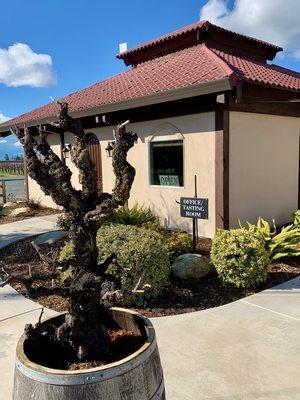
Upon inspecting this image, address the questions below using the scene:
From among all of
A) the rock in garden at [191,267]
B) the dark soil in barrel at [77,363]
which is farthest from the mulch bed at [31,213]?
the dark soil in barrel at [77,363]

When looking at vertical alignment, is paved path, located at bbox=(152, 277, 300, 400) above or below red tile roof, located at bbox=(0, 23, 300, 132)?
below

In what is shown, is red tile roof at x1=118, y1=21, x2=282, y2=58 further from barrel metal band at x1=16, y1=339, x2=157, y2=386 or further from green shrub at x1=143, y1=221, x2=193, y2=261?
barrel metal band at x1=16, y1=339, x2=157, y2=386

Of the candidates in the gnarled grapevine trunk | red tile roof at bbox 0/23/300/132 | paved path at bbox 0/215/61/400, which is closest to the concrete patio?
paved path at bbox 0/215/61/400

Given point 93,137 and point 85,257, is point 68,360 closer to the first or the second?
point 85,257

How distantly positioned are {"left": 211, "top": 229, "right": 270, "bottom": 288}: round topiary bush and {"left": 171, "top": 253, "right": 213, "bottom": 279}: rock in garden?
27cm

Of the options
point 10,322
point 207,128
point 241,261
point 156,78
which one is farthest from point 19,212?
point 241,261

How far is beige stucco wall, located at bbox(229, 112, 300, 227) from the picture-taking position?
8.03 metres

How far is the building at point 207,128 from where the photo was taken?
25.1 ft

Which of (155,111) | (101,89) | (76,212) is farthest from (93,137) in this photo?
(76,212)

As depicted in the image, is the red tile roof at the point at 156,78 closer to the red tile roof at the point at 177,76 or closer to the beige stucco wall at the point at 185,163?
the red tile roof at the point at 177,76

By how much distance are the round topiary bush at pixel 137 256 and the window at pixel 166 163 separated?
368cm

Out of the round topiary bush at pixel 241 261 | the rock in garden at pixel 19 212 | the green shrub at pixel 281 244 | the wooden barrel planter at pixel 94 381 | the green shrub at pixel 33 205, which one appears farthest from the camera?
the green shrub at pixel 33 205

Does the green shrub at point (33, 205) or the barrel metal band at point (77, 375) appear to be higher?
the barrel metal band at point (77, 375)

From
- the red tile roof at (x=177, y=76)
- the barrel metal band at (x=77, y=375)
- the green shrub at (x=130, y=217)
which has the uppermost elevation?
the red tile roof at (x=177, y=76)
